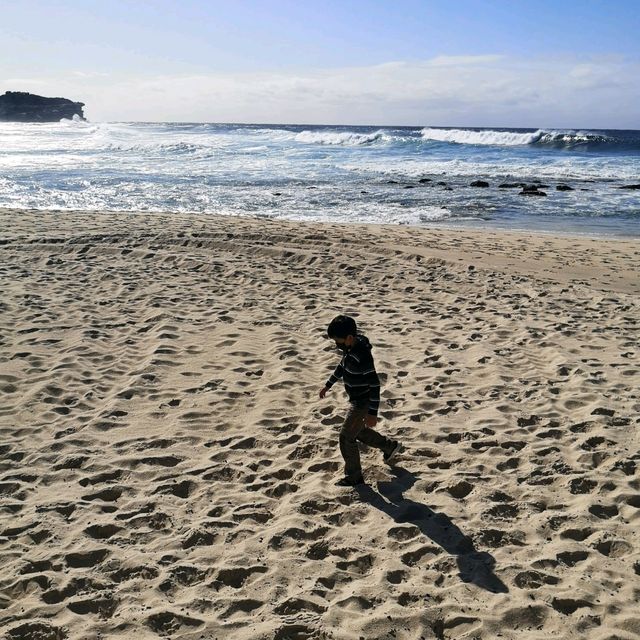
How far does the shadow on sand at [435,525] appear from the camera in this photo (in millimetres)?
3434

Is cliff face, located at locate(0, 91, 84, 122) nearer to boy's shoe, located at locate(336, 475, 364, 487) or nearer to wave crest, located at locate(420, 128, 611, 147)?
wave crest, located at locate(420, 128, 611, 147)

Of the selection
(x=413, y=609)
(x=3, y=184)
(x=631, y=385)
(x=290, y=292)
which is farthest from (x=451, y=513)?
(x=3, y=184)

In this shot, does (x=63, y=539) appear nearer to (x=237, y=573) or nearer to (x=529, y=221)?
(x=237, y=573)

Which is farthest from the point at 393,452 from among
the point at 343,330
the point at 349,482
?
the point at 343,330

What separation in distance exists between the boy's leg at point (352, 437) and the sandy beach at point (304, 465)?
175 millimetres

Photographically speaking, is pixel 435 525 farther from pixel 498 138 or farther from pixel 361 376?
pixel 498 138

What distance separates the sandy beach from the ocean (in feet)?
31.5

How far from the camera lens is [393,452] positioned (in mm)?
4578

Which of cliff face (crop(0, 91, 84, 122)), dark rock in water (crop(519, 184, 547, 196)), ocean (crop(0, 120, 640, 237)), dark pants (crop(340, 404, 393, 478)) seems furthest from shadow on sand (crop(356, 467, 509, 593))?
cliff face (crop(0, 91, 84, 122))

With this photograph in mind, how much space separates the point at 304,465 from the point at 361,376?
92cm

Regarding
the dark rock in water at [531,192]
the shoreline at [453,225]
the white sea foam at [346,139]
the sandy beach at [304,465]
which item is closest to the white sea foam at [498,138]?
the white sea foam at [346,139]

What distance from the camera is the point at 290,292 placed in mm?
9023

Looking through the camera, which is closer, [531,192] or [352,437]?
[352,437]

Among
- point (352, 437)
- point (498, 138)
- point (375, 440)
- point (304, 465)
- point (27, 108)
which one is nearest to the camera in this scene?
point (352, 437)
